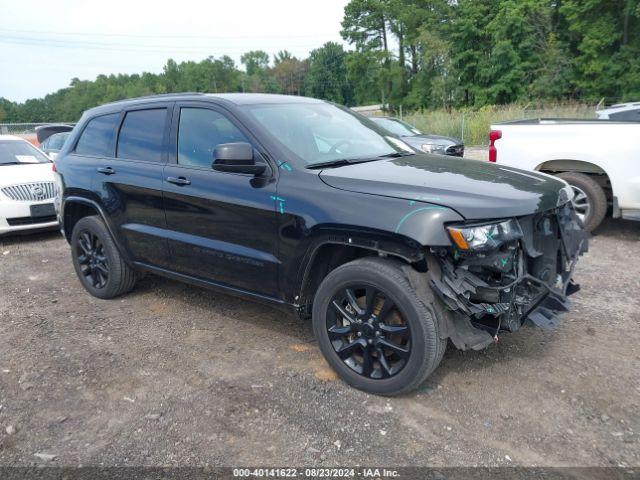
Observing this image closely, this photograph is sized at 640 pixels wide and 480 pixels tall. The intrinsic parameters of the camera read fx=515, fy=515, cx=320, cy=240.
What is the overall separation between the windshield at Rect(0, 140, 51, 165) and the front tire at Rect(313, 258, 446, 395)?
23.3 feet

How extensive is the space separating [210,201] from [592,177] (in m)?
4.99

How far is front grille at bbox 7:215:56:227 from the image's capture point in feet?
24.2

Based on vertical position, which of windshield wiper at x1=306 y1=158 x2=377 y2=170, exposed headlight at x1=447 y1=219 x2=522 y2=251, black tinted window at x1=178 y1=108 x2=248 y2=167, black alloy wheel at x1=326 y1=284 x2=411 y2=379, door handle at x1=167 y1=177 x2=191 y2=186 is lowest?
black alloy wheel at x1=326 y1=284 x2=411 y2=379

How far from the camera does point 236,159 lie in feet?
10.7

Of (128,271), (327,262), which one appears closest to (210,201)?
(327,262)

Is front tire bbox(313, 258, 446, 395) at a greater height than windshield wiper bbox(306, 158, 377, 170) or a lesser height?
lesser

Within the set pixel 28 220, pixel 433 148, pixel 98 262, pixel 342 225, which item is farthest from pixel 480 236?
pixel 433 148

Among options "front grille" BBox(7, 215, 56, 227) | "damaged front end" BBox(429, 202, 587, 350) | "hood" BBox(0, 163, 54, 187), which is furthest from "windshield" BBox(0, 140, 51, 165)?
"damaged front end" BBox(429, 202, 587, 350)

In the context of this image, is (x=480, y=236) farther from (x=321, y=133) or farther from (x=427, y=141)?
(x=427, y=141)

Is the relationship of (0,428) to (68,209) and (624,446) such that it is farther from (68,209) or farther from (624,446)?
(624,446)

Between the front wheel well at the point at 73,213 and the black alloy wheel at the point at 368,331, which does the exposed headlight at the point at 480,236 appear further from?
the front wheel well at the point at 73,213

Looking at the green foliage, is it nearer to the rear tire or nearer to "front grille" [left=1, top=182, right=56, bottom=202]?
"front grille" [left=1, top=182, right=56, bottom=202]

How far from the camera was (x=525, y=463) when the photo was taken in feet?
8.32

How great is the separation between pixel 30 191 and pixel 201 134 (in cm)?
492
